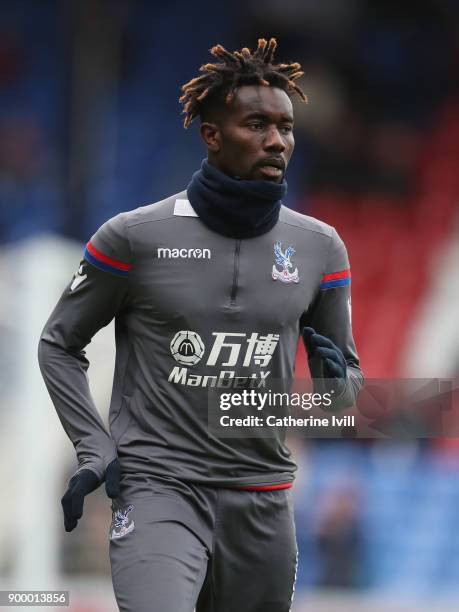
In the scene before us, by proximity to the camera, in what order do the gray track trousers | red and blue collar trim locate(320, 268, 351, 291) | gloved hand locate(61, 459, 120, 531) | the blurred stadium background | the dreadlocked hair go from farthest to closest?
the blurred stadium background
red and blue collar trim locate(320, 268, 351, 291)
the dreadlocked hair
gloved hand locate(61, 459, 120, 531)
the gray track trousers

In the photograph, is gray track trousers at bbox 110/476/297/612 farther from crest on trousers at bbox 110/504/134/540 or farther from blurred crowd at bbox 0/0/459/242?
blurred crowd at bbox 0/0/459/242

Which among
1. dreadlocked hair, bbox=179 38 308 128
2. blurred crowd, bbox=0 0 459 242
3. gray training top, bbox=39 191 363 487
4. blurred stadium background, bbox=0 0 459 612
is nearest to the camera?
gray training top, bbox=39 191 363 487

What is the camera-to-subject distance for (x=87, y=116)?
10.9 m

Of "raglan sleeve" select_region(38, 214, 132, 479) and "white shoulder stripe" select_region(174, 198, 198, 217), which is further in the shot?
"white shoulder stripe" select_region(174, 198, 198, 217)

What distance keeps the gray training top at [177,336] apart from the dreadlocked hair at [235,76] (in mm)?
326

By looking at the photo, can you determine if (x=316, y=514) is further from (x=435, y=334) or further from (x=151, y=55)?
(x=151, y=55)

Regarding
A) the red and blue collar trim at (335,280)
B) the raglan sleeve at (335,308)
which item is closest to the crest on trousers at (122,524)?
the raglan sleeve at (335,308)

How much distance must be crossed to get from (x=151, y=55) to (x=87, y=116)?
2.77ft

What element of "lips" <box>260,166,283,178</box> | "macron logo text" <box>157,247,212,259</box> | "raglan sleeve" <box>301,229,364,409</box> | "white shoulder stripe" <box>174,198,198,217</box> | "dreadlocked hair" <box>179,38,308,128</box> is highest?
"dreadlocked hair" <box>179,38,308,128</box>

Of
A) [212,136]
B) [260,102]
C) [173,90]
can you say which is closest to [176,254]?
[212,136]

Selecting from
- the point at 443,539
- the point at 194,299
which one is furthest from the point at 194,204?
the point at 443,539

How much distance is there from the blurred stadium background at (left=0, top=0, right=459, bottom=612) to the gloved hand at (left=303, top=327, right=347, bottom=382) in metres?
5.64

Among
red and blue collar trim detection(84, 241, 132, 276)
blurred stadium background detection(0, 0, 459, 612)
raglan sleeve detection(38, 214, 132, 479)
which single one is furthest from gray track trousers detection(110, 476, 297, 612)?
blurred stadium background detection(0, 0, 459, 612)

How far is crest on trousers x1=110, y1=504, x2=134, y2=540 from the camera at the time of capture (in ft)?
11.9
